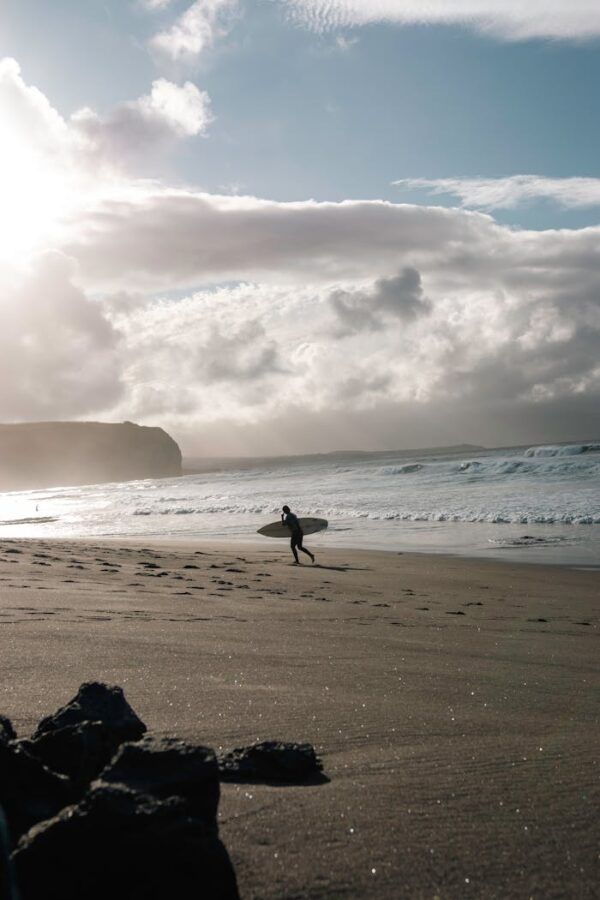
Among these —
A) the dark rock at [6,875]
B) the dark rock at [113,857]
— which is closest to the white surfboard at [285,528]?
the dark rock at [113,857]

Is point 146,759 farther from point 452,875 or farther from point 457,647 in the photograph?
point 457,647

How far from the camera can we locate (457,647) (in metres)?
5.36

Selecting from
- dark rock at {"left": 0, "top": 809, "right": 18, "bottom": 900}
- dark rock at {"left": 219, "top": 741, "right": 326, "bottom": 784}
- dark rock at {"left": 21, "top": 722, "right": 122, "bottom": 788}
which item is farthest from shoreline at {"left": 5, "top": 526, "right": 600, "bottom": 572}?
dark rock at {"left": 0, "top": 809, "right": 18, "bottom": 900}

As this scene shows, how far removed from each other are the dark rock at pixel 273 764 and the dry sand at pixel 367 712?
77 mm

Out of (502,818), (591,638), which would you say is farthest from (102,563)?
(502,818)

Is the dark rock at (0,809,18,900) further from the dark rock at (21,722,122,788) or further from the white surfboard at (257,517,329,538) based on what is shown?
the white surfboard at (257,517,329,538)

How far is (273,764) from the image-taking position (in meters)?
2.47

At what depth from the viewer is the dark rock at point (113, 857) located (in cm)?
158

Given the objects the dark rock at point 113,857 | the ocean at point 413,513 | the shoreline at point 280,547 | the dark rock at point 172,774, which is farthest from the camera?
the ocean at point 413,513

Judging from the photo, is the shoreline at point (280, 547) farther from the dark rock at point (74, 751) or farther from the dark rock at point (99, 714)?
the dark rock at point (74, 751)

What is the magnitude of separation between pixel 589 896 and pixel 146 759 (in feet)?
3.52

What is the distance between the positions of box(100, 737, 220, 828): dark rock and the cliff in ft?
521

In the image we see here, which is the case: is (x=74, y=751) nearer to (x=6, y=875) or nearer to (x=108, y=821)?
(x=108, y=821)

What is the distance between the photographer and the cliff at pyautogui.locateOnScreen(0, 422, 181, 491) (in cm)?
16212
